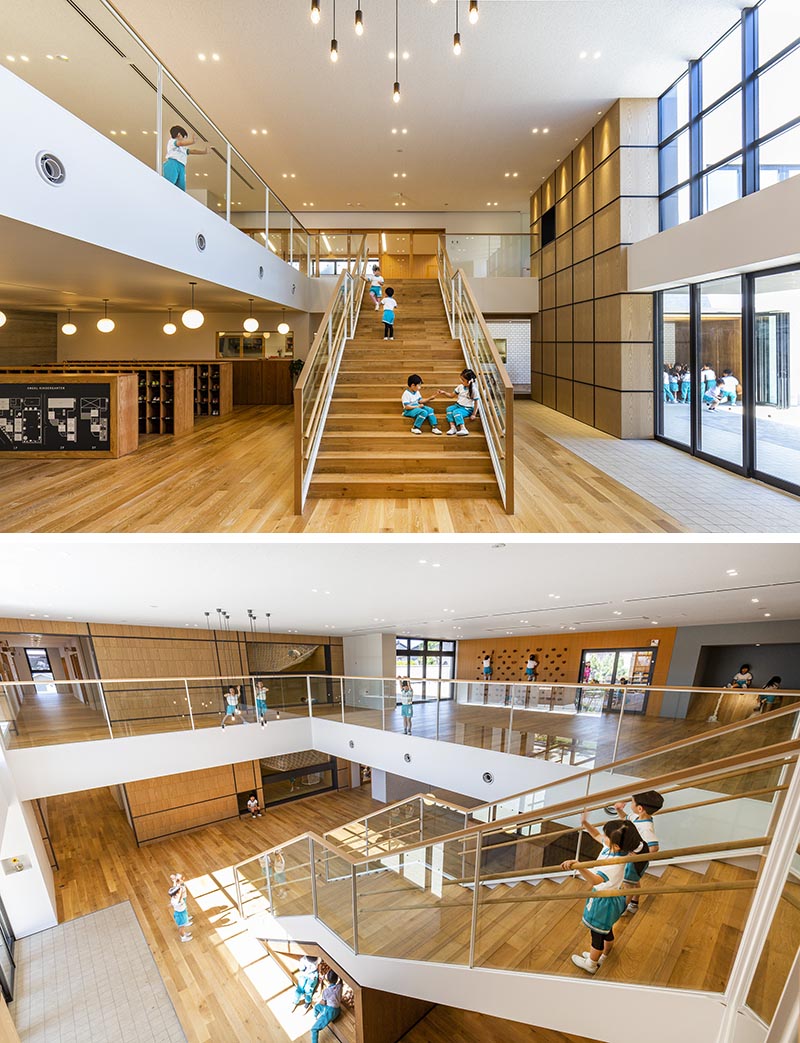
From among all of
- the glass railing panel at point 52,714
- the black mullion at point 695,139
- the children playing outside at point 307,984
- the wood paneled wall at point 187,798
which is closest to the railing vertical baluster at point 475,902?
the children playing outside at point 307,984

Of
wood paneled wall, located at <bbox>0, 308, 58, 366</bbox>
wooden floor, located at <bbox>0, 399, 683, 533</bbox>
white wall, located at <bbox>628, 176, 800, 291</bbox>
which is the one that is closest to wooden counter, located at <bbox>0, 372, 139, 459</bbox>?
wooden floor, located at <bbox>0, 399, 683, 533</bbox>

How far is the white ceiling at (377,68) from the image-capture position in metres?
8.38

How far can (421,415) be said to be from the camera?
7.25 m

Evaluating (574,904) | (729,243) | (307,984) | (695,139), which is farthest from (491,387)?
(307,984)

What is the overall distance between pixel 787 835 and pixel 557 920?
2713 millimetres

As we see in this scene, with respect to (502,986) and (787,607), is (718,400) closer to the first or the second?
(787,607)

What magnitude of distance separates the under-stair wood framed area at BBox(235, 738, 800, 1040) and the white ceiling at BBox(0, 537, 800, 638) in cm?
227

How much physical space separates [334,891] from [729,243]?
860 centimetres

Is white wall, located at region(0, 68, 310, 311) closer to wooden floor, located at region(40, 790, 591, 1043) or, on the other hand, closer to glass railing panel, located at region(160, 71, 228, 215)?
glass railing panel, located at region(160, 71, 228, 215)

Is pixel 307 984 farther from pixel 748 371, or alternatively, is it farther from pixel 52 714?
pixel 748 371

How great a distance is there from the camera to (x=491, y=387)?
6.88 metres

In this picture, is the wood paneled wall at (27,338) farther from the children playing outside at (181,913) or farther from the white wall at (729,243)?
the white wall at (729,243)

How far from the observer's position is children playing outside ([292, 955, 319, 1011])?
824cm

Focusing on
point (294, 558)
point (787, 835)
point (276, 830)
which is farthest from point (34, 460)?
point (276, 830)
